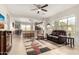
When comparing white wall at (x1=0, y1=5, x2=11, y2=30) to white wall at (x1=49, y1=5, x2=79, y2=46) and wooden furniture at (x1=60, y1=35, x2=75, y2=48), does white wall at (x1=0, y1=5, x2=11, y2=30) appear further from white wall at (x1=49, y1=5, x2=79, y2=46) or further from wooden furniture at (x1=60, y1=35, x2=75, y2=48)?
wooden furniture at (x1=60, y1=35, x2=75, y2=48)

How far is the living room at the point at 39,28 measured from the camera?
128 inches

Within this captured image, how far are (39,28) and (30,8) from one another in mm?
533

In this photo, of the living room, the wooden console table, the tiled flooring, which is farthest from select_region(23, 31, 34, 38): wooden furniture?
the wooden console table

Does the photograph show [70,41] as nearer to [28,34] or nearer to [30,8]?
[28,34]

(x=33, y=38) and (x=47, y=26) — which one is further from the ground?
(x=47, y=26)

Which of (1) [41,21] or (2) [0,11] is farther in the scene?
(1) [41,21]

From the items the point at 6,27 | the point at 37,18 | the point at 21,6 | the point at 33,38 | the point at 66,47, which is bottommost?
the point at 66,47

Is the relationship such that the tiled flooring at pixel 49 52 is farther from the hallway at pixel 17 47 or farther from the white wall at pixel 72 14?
the white wall at pixel 72 14

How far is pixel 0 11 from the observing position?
10.5ft

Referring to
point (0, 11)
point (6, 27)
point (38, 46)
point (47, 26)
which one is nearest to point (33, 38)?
point (38, 46)

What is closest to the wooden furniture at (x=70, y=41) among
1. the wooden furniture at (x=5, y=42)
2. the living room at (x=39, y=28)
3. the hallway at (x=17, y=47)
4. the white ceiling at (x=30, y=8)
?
the living room at (x=39, y=28)

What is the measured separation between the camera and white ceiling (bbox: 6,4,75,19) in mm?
3275

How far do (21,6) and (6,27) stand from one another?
2.02 ft

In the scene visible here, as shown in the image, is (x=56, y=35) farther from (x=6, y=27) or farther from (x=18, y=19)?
(x=6, y=27)
